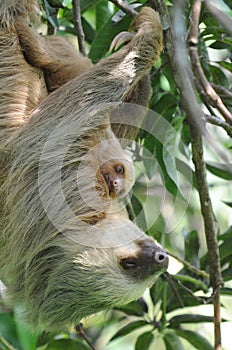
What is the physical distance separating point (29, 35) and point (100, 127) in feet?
3.41

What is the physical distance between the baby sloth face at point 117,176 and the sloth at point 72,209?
0.07 ft

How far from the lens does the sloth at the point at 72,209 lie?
17.1 feet

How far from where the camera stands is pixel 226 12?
574 centimetres

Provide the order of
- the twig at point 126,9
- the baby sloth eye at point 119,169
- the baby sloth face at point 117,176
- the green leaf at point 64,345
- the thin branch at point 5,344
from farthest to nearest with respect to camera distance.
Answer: the green leaf at point 64,345 < the thin branch at point 5,344 < the twig at point 126,9 < the baby sloth eye at point 119,169 < the baby sloth face at point 117,176

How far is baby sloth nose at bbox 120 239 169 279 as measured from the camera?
16.9 ft

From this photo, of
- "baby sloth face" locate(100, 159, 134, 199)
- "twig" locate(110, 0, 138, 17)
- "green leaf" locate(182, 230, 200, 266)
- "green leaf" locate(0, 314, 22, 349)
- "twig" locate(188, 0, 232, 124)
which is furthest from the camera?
"green leaf" locate(182, 230, 200, 266)

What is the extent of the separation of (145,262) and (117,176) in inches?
35.7

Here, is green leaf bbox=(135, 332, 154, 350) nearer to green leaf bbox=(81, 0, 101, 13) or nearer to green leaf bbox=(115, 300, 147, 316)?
green leaf bbox=(115, 300, 147, 316)

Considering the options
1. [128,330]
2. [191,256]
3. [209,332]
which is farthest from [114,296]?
[209,332]

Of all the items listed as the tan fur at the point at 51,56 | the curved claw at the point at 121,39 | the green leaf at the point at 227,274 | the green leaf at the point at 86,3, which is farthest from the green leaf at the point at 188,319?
the green leaf at the point at 86,3

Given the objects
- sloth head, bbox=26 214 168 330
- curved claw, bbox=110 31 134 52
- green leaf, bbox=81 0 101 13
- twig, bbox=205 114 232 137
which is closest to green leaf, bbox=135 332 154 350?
sloth head, bbox=26 214 168 330

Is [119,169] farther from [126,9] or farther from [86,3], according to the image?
[86,3]

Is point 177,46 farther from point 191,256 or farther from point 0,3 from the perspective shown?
point 191,256

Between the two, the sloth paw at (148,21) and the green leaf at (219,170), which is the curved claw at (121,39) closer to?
the sloth paw at (148,21)
